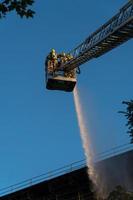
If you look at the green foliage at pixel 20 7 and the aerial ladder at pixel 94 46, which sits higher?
the aerial ladder at pixel 94 46

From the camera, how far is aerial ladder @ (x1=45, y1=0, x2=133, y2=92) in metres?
29.7

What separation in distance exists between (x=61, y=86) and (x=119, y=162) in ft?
19.0

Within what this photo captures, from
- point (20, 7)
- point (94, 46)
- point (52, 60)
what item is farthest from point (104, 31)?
point (20, 7)

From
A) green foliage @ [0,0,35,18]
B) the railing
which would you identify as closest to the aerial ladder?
the railing

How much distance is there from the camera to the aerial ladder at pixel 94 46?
29703 millimetres

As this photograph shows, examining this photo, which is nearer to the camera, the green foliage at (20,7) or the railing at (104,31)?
the green foliage at (20,7)

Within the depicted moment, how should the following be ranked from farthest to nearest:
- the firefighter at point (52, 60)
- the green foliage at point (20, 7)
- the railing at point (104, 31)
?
1. the firefighter at point (52, 60)
2. the railing at point (104, 31)
3. the green foliage at point (20, 7)

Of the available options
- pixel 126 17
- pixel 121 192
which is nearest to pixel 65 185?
pixel 126 17

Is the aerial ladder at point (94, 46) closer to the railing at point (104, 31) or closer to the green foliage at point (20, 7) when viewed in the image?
the railing at point (104, 31)

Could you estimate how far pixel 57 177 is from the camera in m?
39.5

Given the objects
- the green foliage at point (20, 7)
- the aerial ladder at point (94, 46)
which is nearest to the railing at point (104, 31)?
the aerial ladder at point (94, 46)

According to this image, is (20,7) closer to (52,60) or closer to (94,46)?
(94,46)

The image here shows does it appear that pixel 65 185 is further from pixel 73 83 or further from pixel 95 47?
pixel 95 47

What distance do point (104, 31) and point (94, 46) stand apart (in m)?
1.85
